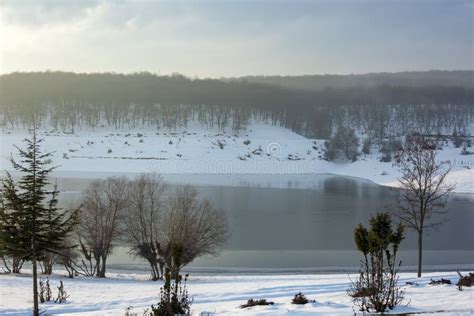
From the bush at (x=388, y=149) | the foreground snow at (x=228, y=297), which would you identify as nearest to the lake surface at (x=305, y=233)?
the foreground snow at (x=228, y=297)

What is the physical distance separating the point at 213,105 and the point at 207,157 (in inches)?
1494

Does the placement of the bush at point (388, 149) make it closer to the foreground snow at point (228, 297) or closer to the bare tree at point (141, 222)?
the bare tree at point (141, 222)

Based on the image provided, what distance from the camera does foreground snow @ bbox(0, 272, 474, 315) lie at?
807cm

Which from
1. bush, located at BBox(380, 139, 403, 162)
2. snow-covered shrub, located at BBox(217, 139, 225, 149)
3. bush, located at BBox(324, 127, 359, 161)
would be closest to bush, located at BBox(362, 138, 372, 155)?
bush, located at BBox(324, 127, 359, 161)

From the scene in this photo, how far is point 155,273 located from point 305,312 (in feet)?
46.9

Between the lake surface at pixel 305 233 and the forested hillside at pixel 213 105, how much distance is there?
5308 centimetres

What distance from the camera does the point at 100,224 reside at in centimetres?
2183

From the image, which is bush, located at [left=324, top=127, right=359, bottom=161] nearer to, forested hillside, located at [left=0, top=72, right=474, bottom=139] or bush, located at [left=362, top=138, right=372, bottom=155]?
bush, located at [left=362, top=138, right=372, bottom=155]

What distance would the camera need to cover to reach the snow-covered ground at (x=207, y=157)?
6081cm

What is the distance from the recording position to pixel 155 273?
829 inches

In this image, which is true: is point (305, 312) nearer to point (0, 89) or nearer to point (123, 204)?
point (123, 204)

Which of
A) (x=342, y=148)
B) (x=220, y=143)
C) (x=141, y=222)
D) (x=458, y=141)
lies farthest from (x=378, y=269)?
(x=458, y=141)

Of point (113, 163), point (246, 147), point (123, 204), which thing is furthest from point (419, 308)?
point (246, 147)

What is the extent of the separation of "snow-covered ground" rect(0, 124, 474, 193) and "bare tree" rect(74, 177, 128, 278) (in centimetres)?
2959
